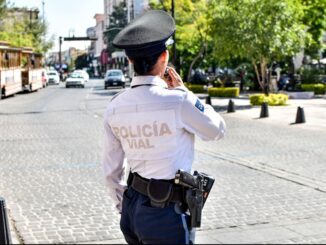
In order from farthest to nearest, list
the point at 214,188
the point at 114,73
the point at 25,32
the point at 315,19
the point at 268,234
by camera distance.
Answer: the point at 25,32, the point at 114,73, the point at 315,19, the point at 214,188, the point at 268,234

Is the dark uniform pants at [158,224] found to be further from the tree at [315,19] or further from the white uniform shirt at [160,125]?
the tree at [315,19]

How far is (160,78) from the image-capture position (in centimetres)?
284

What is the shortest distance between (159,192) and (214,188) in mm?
5400

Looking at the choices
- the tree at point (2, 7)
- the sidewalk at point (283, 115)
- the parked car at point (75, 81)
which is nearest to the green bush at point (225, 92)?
the sidewalk at point (283, 115)

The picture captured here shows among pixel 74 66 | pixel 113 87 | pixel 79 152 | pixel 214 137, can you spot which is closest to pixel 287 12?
pixel 79 152

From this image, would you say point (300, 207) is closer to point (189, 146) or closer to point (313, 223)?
point (313, 223)

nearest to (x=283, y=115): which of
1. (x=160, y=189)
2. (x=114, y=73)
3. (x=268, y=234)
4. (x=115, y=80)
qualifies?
(x=268, y=234)

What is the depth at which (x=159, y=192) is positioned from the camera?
8.99 feet

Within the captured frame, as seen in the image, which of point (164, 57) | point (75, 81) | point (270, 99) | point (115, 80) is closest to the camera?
point (164, 57)

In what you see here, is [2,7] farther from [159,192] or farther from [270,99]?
[159,192]

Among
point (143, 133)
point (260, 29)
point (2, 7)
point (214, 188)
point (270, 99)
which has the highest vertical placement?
point (2, 7)

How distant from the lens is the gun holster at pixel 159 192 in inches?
108

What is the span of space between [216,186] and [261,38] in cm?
1639

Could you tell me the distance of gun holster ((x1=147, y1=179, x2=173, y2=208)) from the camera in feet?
8.98
